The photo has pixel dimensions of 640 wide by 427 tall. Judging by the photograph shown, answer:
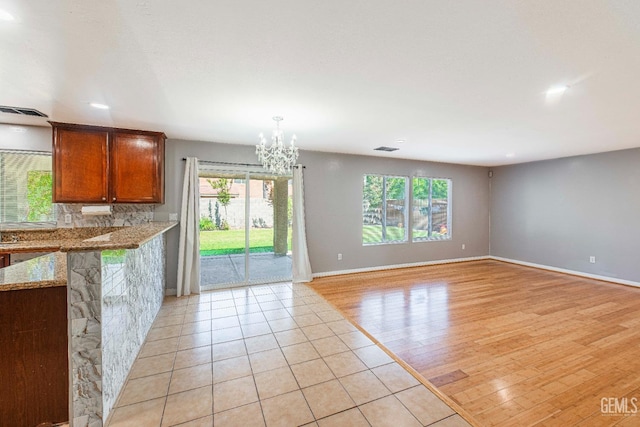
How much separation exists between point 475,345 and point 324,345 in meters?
1.55

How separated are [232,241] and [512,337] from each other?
4.20m

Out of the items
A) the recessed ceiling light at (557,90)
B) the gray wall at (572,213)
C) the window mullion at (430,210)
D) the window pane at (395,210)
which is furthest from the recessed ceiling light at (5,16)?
the gray wall at (572,213)

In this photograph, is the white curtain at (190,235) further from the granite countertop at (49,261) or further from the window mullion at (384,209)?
the window mullion at (384,209)

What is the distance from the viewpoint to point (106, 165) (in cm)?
363

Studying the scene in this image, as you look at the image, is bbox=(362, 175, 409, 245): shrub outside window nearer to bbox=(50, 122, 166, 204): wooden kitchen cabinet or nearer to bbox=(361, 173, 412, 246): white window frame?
bbox=(361, 173, 412, 246): white window frame

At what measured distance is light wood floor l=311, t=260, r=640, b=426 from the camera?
1.99 m

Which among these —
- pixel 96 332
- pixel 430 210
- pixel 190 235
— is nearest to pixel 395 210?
pixel 430 210

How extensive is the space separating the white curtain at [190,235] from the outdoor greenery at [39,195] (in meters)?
1.66

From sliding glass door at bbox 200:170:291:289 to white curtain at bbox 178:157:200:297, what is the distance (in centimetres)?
18

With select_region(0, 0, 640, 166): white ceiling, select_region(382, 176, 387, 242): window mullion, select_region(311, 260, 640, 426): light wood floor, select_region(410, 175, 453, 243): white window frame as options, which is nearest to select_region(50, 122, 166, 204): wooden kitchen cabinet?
select_region(0, 0, 640, 166): white ceiling

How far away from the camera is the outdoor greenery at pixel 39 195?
12.0 ft

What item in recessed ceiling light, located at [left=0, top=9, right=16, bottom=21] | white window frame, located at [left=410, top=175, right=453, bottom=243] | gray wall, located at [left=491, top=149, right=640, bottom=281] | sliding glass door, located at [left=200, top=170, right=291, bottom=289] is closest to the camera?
recessed ceiling light, located at [left=0, top=9, right=16, bottom=21]

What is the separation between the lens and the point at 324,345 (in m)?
2.73

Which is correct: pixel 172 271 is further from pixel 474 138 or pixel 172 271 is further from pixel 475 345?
pixel 474 138
